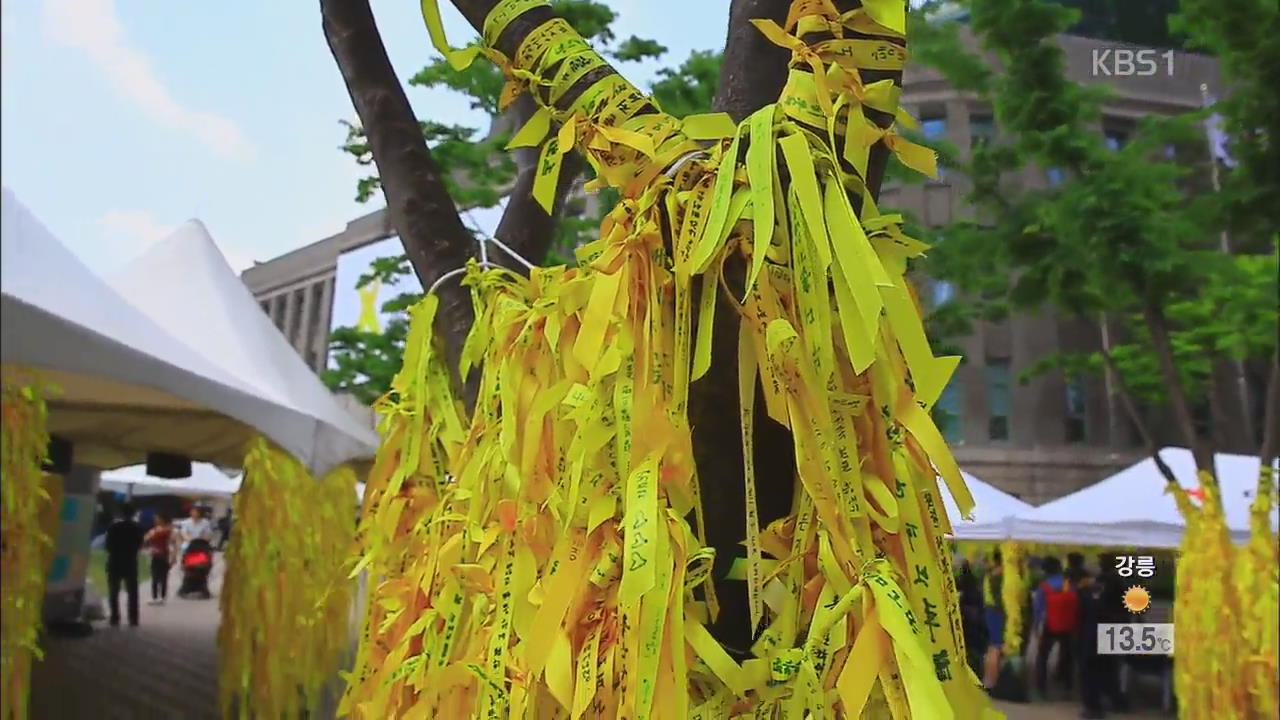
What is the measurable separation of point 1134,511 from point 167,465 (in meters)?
6.54

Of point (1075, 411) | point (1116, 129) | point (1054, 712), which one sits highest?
point (1116, 129)

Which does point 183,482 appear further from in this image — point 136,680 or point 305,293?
point 136,680

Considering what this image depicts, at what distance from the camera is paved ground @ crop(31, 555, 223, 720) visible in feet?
16.3

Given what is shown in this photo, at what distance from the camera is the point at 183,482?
1245cm

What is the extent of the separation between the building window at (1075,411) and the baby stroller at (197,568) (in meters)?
11.5

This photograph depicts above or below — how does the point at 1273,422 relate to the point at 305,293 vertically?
below

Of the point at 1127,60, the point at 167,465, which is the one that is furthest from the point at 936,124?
the point at 167,465

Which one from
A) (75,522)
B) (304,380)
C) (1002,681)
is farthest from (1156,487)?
(75,522)

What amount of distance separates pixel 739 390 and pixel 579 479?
180mm

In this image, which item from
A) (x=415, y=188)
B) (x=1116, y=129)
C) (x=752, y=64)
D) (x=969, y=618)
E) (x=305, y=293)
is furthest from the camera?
(x=305, y=293)

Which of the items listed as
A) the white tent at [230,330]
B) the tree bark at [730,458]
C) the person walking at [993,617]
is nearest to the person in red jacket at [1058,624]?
the person walking at [993,617]

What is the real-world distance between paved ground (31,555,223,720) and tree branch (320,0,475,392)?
4.04 m

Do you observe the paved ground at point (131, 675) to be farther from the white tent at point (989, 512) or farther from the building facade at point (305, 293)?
the white tent at point (989, 512)

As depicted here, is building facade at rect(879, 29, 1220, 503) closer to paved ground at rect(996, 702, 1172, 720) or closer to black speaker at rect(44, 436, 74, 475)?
paved ground at rect(996, 702, 1172, 720)
